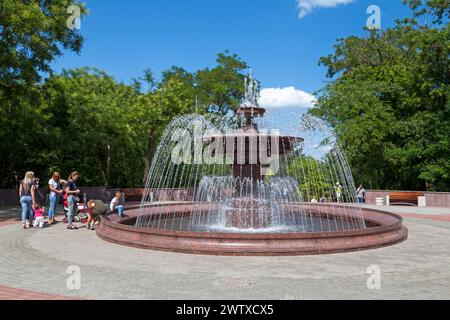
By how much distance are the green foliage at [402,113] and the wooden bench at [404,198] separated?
2212mm

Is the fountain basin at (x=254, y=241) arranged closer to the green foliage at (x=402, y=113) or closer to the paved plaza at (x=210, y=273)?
the paved plaza at (x=210, y=273)

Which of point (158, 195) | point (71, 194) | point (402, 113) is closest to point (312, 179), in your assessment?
point (402, 113)

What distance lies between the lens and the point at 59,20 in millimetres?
18719

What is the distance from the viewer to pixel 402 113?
34.0m

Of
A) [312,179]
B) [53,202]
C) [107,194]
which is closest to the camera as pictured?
[53,202]

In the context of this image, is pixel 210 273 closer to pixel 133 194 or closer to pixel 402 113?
pixel 133 194

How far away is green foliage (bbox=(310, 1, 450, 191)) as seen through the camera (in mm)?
28359

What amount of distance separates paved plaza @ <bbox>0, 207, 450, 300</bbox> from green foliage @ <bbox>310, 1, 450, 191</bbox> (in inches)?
818

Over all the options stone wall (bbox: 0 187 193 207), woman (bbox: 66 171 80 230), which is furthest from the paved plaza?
stone wall (bbox: 0 187 193 207)

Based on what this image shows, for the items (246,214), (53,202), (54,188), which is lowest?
(246,214)

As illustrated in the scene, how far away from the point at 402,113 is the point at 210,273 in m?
31.2

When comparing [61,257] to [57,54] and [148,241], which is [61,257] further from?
[57,54]
